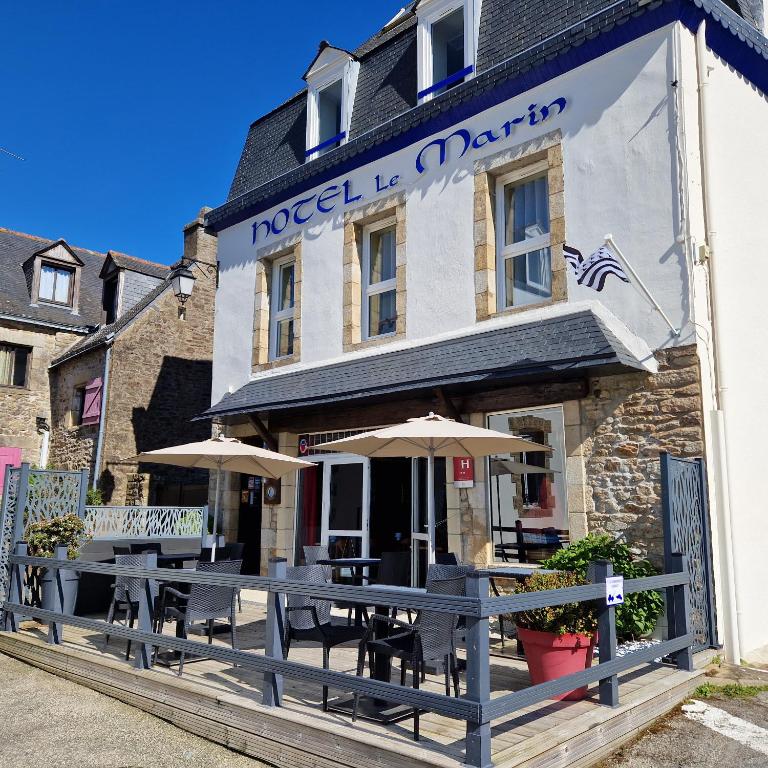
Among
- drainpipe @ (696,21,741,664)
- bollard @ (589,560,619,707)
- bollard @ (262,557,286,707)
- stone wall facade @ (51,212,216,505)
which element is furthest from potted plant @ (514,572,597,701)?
stone wall facade @ (51,212,216,505)

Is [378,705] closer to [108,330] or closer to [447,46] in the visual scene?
[447,46]

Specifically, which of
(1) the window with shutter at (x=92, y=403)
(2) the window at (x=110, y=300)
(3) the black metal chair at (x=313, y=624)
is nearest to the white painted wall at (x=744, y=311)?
(3) the black metal chair at (x=313, y=624)

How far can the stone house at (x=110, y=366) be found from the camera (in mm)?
15695

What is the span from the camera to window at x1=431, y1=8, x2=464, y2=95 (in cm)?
999

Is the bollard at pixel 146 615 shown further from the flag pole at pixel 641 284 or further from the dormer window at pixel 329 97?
the dormer window at pixel 329 97

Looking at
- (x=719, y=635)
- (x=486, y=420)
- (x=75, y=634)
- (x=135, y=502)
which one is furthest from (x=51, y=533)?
(x=135, y=502)

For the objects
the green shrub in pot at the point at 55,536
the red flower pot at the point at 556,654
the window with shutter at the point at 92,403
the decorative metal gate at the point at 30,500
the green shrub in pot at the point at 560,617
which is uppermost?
the window with shutter at the point at 92,403

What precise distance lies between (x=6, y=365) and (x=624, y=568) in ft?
50.8

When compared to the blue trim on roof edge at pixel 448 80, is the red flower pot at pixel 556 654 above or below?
below

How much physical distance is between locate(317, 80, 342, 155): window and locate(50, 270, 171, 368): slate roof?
6784mm

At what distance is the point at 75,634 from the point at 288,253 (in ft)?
22.0

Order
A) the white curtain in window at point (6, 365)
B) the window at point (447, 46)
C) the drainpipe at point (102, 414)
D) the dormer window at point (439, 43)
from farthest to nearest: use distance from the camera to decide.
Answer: the white curtain in window at point (6, 365) → the drainpipe at point (102, 414) → the window at point (447, 46) → the dormer window at point (439, 43)

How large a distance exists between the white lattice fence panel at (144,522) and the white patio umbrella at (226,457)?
2.62 m

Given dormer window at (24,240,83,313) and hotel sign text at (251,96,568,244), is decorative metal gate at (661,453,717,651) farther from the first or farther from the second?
dormer window at (24,240,83,313)
